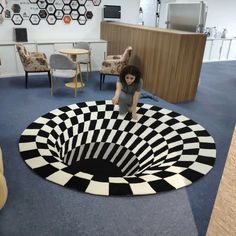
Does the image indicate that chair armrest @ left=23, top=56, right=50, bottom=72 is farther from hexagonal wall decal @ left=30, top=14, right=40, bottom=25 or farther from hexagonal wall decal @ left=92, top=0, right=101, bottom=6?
hexagonal wall decal @ left=92, top=0, right=101, bottom=6

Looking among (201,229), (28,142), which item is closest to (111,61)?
(28,142)

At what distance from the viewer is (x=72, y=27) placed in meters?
5.78

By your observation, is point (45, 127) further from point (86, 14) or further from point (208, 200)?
point (86, 14)

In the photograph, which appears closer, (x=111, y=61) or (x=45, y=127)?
(x=45, y=127)

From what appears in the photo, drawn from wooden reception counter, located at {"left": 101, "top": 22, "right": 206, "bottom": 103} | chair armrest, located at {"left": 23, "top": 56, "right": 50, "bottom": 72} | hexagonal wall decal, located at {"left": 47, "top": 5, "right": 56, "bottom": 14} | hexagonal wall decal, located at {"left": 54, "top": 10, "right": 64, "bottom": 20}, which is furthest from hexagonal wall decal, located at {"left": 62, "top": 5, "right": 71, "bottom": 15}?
chair armrest, located at {"left": 23, "top": 56, "right": 50, "bottom": 72}

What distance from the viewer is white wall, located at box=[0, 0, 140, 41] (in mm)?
5199

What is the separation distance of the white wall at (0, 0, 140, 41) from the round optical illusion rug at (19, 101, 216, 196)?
9.21 ft

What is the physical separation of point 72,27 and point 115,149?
368 cm

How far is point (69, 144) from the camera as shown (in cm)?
302

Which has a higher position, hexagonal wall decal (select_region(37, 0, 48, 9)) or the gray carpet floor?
hexagonal wall decal (select_region(37, 0, 48, 9))

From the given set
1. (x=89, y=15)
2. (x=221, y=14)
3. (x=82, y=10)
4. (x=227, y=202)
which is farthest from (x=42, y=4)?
(x=227, y=202)

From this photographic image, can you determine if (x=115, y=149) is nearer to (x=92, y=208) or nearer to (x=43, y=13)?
(x=92, y=208)

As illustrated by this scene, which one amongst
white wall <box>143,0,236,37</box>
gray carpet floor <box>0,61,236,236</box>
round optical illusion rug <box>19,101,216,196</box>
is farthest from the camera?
white wall <box>143,0,236,37</box>

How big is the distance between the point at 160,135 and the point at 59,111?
4.43 ft
